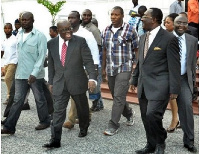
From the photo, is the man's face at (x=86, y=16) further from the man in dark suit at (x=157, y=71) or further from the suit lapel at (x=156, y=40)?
the suit lapel at (x=156, y=40)

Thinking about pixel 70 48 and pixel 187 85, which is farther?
pixel 70 48

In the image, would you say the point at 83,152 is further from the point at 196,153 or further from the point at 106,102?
the point at 106,102

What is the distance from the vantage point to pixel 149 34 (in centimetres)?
498

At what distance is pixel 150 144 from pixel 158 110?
596 mm

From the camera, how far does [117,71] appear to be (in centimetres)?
623

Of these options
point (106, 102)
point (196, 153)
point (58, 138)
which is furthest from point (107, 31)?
point (106, 102)

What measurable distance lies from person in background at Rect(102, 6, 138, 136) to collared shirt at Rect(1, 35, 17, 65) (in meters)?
2.82

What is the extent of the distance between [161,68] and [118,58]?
5.01ft

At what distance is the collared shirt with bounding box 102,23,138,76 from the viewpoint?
6.22m

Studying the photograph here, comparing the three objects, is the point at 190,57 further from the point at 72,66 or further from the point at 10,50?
the point at 10,50

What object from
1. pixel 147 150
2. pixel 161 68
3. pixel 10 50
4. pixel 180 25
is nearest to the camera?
pixel 161 68

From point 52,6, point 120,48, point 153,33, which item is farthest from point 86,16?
point 52,6

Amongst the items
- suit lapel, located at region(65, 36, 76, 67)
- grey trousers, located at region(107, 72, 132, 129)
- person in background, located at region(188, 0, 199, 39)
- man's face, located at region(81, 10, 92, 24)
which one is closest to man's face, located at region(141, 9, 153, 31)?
suit lapel, located at region(65, 36, 76, 67)

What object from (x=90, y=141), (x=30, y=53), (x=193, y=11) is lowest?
(x=90, y=141)
